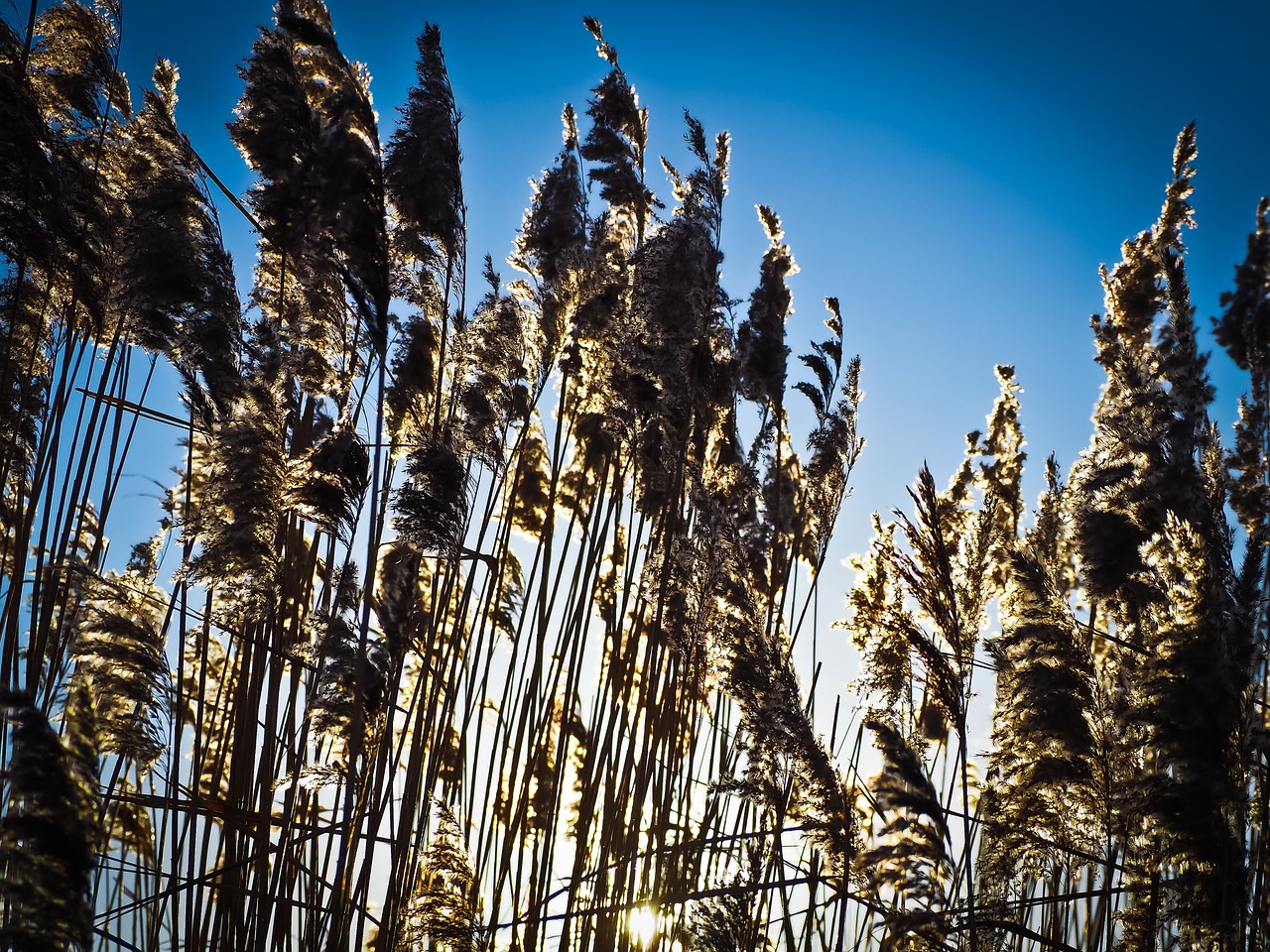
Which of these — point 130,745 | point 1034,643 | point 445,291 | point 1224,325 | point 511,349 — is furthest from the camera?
point 1224,325

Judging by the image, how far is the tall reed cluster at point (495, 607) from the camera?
2699 millimetres

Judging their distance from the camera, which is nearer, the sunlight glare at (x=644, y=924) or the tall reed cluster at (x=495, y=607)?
the tall reed cluster at (x=495, y=607)

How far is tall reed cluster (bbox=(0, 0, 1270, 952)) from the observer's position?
2699 mm

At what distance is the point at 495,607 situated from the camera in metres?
4.21

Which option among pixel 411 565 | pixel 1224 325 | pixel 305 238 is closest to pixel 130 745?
pixel 411 565

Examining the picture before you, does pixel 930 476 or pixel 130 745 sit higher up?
pixel 930 476

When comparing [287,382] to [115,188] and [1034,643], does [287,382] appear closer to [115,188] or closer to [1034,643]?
[115,188]

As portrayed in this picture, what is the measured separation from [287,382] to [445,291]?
72 cm

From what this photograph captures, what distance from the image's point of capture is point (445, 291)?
347cm

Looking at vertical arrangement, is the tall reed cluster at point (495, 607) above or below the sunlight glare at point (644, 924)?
above

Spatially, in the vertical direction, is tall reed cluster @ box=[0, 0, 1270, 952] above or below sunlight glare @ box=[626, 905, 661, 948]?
above

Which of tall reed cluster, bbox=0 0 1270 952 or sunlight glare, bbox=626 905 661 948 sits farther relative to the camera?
sunlight glare, bbox=626 905 661 948

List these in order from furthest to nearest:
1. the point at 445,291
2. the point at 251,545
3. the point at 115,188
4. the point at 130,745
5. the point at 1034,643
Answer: the point at 115,188, the point at 445,291, the point at 1034,643, the point at 251,545, the point at 130,745

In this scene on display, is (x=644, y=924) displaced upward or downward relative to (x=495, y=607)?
downward
